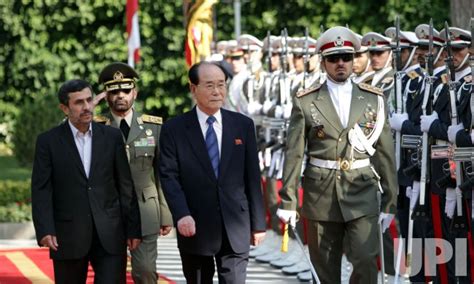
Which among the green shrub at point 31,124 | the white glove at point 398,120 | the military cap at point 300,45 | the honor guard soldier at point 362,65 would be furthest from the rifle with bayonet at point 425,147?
the green shrub at point 31,124

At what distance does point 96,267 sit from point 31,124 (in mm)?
14479

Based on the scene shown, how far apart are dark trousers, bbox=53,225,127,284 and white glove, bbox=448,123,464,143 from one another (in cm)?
236

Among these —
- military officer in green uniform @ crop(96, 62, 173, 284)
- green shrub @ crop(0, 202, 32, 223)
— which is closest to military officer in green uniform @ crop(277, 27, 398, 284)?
military officer in green uniform @ crop(96, 62, 173, 284)

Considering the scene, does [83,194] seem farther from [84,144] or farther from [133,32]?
[133,32]

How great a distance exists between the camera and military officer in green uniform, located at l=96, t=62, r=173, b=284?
10336 mm

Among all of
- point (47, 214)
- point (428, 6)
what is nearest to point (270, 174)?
point (47, 214)

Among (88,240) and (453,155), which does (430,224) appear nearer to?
(453,155)

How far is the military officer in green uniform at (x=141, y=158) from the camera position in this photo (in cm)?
1034

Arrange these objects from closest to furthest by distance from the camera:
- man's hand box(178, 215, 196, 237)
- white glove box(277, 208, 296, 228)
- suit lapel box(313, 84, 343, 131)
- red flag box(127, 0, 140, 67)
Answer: man's hand box(178, 215, 196, 237) < white glove box(277, 208, 296, 228) < suit lapel box(313, 84, 343, 131) < red flag box(127, 0, 140, 67)

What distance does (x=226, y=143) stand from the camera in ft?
30.2

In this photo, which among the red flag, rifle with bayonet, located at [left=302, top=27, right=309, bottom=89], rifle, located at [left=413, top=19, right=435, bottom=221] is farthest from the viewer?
the red flag

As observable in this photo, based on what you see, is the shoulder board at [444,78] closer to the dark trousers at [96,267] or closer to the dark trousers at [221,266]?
the dark trousers at [221,266]

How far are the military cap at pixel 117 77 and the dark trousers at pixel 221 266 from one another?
1.66 meters

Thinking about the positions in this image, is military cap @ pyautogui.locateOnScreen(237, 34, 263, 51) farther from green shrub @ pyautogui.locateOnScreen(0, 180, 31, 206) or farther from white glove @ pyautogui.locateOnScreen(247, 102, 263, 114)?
green shrub @ pyautogui.locateOnScreen(0, 180, 31, 206)
